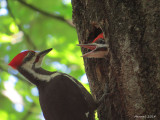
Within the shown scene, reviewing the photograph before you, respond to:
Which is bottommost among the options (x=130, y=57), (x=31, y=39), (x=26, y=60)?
(x=130, y=57)

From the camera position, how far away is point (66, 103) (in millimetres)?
2098

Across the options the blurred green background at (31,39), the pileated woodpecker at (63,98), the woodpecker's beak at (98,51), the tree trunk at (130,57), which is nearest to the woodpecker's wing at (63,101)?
the pileated woodpecker at (63,98)

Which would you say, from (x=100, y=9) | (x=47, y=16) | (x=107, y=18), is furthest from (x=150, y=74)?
(x=47, y=16)

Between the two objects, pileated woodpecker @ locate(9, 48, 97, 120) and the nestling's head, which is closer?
pileated woodpecker @ locate(9, 48, 97, 120)

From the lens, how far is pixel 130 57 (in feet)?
5.72

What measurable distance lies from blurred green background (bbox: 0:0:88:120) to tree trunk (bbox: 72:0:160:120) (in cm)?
173

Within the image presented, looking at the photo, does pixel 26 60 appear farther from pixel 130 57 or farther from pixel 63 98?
pixel 130 57

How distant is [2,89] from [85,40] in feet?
8.94

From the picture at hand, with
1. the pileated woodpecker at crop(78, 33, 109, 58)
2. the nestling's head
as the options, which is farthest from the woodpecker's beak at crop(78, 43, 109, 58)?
the nestling's head

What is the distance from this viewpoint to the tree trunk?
1647 millimetres

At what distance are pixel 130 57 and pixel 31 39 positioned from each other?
2.62m

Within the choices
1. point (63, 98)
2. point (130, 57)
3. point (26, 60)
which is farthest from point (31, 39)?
point (130, 57)

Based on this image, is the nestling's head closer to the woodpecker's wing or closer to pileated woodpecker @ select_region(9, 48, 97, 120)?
pileated woodpecker @ select_region(9, 48, 97, 120)

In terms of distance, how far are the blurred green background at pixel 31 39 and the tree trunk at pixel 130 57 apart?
1.73 meters
